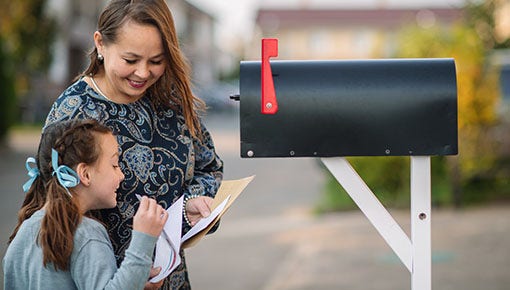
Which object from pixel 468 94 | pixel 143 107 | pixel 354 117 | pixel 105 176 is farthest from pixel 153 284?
pixel 468 94

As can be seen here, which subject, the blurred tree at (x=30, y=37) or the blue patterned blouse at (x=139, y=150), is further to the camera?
the blurred tree at (x=30, y=37)

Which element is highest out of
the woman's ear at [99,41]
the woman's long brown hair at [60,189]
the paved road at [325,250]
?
the woman's ear at [99,41]

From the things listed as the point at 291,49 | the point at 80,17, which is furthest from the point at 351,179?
the point at 291,49

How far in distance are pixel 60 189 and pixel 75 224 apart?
0.10 meters

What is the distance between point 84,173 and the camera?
2137mm

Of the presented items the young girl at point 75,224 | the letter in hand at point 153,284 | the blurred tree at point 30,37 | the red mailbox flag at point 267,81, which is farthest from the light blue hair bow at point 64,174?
the blurred tree at point 30,37

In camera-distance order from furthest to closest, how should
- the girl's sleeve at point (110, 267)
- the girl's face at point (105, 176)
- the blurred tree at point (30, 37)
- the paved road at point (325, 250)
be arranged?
the blurred tree at point (30, 37) < the paved road at point (325, 250) < the girl's face at point (105, 176) < the girl's sleeve at point (110, 267)

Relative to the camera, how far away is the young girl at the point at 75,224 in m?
2.05

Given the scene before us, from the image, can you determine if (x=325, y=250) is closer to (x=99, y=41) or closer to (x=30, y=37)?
(x=99, y=41)

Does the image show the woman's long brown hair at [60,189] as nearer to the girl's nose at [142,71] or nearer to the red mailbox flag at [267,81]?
the girl's nose at [142,71]

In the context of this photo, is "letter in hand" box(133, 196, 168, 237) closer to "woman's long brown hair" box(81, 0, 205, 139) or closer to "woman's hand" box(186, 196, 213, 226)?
"woman's hand" box(186, 196, 213, 226)

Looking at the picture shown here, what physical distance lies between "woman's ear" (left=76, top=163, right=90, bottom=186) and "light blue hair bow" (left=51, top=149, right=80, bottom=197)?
0.04 feet

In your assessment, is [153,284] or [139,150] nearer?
[153,284]

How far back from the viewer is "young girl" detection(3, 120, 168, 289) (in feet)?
6.73
